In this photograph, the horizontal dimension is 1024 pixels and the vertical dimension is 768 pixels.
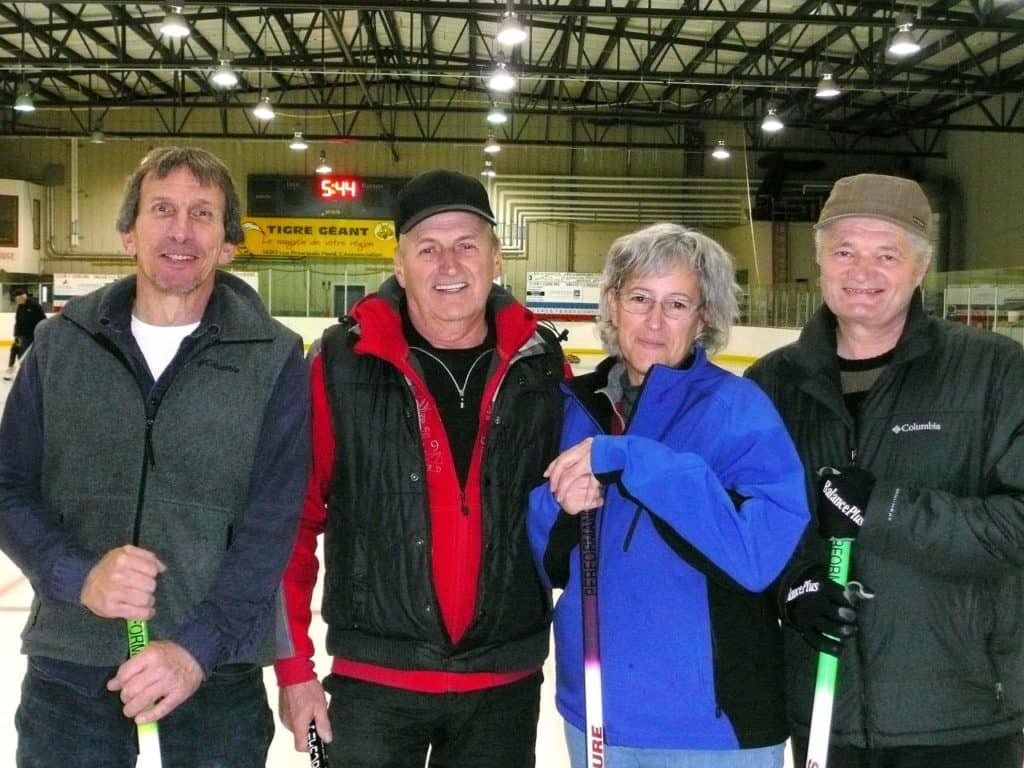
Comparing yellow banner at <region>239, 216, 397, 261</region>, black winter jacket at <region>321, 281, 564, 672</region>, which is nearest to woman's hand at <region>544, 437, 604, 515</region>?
black winter jacket at <region>321, 281, 564, 672</region>

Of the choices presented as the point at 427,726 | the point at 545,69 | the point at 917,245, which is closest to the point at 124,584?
the point at 427,726

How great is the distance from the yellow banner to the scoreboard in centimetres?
15

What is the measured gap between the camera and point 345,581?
5.89 feet

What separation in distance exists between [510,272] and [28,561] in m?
19.9

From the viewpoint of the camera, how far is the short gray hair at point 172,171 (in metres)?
1.75

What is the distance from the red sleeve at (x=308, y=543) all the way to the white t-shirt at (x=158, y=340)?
0.25 meters

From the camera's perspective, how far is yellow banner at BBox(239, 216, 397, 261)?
21.2m

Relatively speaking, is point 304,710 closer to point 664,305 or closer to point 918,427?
point 664,305

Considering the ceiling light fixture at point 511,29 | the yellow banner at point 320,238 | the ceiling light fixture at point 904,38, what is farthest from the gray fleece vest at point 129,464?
the yellow banner at point 320,238

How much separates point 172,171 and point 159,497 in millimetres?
578

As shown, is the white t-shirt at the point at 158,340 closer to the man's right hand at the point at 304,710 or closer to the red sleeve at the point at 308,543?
the red sleeve at the point at 308,543

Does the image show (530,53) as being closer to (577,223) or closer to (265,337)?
(577,223)

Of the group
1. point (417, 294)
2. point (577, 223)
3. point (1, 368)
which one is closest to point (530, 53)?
point (577, 223)

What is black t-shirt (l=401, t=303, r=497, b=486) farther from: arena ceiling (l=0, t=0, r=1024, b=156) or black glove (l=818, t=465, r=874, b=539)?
arena ceiling (l=0, t=0, r=1024, b=156)
